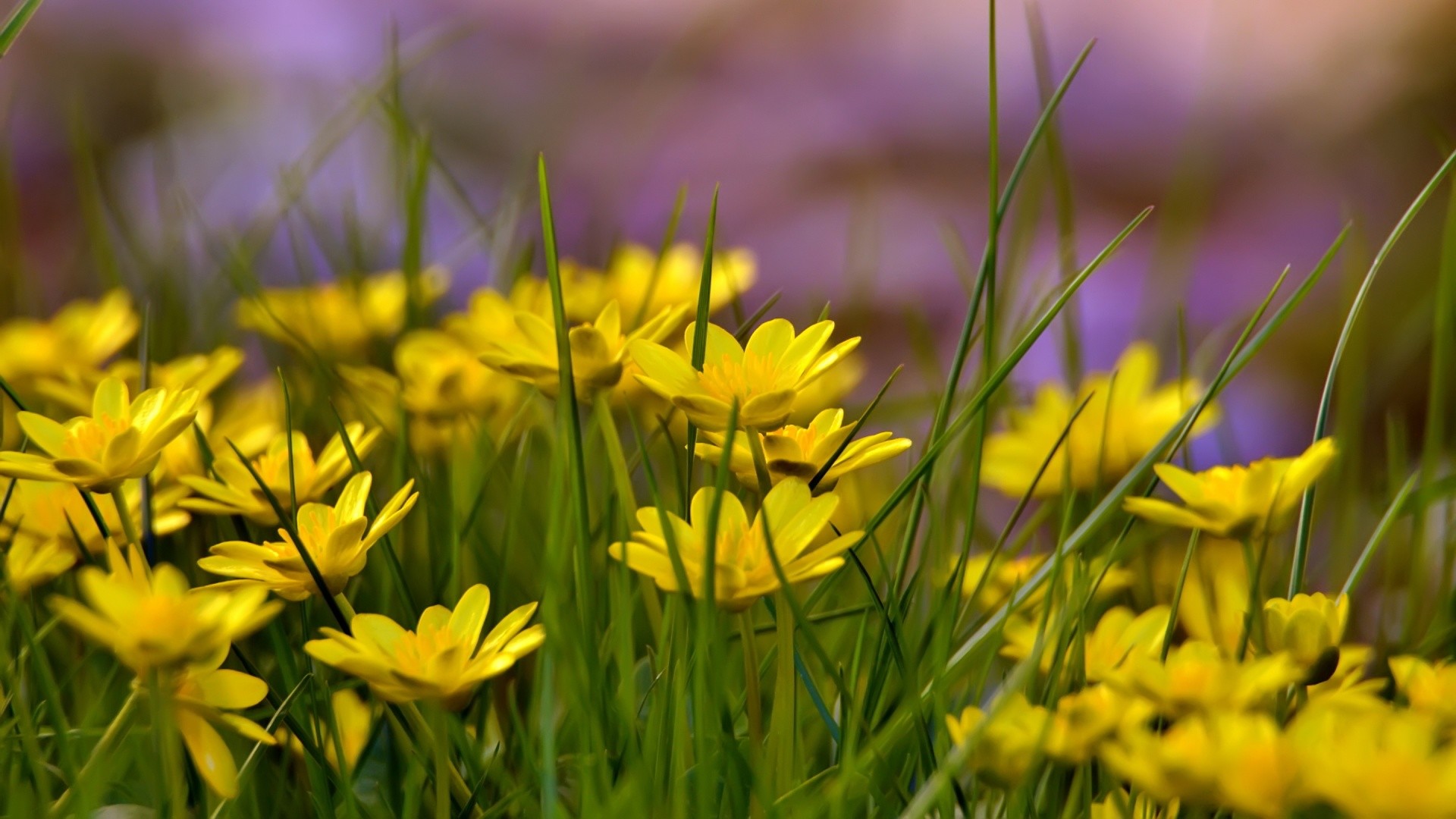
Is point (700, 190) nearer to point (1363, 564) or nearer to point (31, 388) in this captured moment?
point (31, 388)

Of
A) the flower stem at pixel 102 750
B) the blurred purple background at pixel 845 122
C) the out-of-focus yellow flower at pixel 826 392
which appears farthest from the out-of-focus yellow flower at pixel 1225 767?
the blurred purple background at pixel 845 122

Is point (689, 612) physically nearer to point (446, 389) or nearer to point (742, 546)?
point (742, 546)

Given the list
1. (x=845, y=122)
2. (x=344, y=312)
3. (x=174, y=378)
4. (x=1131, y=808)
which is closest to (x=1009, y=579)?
(x=1131, y=808)

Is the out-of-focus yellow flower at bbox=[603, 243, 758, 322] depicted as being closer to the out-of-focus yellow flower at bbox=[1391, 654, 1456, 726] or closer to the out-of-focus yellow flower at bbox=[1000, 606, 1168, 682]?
the out-of-focus yellow flower at bbox=[1000, 606, 1168, 682]

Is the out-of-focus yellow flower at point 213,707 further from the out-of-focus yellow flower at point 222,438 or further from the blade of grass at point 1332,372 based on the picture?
the blade of grass at point 1332,372

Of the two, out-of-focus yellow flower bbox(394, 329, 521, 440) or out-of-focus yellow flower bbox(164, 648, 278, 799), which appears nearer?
out-of-focus yellow flower bbox(164, 648, 278, 799)

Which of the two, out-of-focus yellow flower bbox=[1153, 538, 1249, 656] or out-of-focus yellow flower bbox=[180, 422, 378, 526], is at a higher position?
out-of-focus yellow flower bbox=[180, 422, 378, 526]

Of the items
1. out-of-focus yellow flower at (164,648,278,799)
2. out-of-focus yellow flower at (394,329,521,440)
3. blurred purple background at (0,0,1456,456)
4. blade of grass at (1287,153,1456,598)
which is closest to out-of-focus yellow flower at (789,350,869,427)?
out-of-focus yellow flower at (394,329,521,440)
